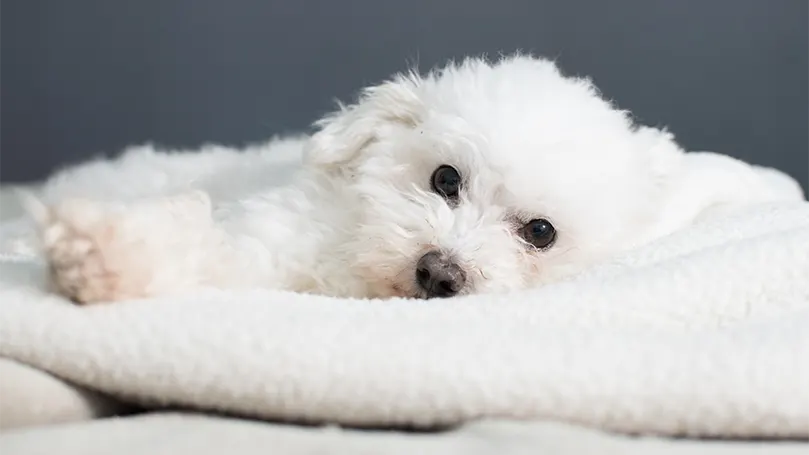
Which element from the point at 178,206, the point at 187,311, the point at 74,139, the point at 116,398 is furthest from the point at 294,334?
the point at 74,139

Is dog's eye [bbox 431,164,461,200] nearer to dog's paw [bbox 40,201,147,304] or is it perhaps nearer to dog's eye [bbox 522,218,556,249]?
dog's eye [bbox 522,218,556,249]

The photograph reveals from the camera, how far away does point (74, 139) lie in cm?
352

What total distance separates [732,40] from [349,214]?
2009 millimetres

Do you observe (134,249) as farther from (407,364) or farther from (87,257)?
(407,364)

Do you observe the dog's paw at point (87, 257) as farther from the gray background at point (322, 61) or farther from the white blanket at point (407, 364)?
the gray background at point (322, 61)

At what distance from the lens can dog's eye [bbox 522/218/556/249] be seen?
163 cm

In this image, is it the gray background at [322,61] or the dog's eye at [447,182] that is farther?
the gray background at [322,61]

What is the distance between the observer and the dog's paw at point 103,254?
1054 millimetres

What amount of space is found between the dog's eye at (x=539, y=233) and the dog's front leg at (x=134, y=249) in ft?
1.76

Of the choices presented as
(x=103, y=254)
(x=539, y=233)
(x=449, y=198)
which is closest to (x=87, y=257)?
(x=103, y=254)

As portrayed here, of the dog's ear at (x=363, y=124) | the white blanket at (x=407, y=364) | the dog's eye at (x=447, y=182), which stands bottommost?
the white blanket at (x=407, y=364)

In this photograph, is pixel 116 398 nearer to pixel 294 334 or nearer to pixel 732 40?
pixel 294 334

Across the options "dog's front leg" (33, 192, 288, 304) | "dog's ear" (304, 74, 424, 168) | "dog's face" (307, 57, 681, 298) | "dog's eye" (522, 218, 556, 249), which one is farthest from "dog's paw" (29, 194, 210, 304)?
"dog's eye" (522, 218, 556, 249)

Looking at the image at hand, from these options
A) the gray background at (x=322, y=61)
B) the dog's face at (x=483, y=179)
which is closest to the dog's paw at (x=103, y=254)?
the dog's face at (x=483, y=179)
